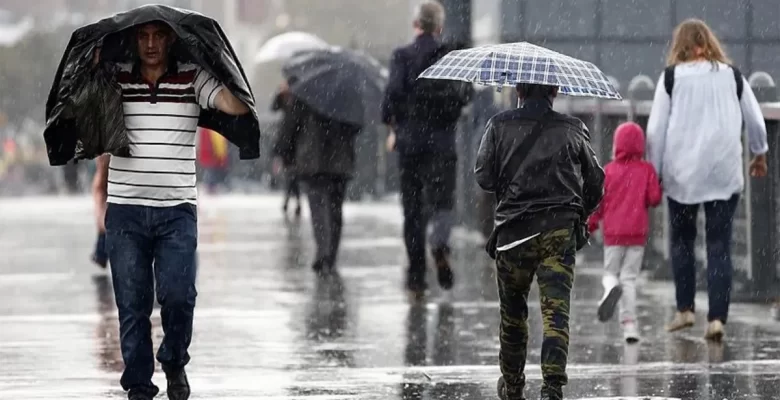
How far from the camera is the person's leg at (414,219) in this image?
41.7 ft

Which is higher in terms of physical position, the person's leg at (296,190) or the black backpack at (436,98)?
the black backpack at (436,98)


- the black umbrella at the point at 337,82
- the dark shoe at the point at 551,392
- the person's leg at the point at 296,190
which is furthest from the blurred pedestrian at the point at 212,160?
the dark shoe at the point at 551,392

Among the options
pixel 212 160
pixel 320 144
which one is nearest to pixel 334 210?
pixel 320 144

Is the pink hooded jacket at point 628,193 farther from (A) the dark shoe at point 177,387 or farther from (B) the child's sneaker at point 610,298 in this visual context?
(A) the dark shoe at point 177,387

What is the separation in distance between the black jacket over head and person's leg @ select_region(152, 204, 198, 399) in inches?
14.1

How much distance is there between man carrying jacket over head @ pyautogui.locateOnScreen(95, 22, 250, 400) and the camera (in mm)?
7668

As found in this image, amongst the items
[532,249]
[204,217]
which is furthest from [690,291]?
[204,217]

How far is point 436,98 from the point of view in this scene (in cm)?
1263

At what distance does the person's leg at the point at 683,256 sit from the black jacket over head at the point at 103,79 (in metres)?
3.66

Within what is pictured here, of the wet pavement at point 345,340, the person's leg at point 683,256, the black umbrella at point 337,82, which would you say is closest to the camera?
the wet pavement at point 345,340

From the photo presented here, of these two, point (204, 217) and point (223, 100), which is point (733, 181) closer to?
point (223, 100)

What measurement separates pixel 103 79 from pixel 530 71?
5.82 feet

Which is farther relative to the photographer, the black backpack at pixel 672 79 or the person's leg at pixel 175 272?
the black backpack at pixel 672 79

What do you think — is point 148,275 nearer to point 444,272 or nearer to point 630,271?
point 630,271
